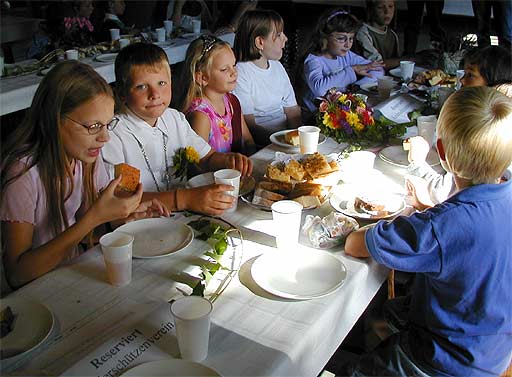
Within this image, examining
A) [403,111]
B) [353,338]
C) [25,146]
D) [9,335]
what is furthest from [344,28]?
[9,335]

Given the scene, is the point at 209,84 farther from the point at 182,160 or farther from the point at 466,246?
the point at 466,246

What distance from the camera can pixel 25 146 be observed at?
160 centimetres

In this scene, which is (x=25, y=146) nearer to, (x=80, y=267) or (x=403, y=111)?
(x=80, y=267)

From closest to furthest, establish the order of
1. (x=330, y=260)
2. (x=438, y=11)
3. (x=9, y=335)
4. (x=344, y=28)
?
(x=9, y=335) < (x=330, y=260) < (x=344, y=28) < (x=438, y=11)

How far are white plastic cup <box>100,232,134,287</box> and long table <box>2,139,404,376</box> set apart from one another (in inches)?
0.9

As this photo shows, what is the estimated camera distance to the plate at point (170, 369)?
0.98 metres

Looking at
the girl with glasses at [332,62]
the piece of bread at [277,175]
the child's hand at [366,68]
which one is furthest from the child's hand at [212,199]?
the child's hand at [366,68]

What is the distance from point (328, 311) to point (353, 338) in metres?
1.04

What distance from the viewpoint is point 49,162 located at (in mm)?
1602

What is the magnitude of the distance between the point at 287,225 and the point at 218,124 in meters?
1.21

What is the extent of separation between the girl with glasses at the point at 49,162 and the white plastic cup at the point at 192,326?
508mm

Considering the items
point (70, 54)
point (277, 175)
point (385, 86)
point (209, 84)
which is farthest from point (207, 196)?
point (70, 54)

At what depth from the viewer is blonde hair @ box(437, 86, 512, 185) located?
1.28m

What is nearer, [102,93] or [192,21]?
[102,93]
